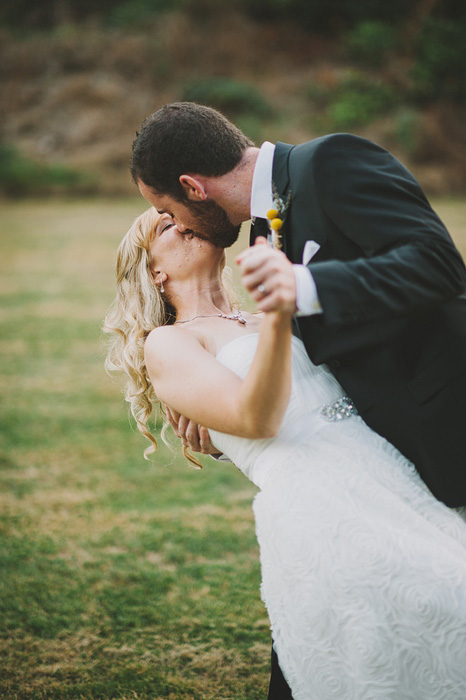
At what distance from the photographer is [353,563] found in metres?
1.86

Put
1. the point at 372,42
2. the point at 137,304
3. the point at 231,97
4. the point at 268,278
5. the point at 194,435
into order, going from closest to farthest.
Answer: the point at 268,278
the point at 194,435
the point at 137,304
the point at 231,97
the point at 372,42

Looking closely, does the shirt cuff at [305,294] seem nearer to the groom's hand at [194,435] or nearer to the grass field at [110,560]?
the groom's hand at [194,435]

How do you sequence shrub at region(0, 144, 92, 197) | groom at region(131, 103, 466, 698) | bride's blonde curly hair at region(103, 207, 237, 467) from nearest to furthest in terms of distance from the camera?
groom at region(131, 103, 466, 698) → bride's blonde curly hair at region(103, 207, 237, 467) → shrub at region(0, 144, 92, 197)

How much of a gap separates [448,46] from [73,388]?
60.1ft

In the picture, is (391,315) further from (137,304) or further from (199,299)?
(137,304)

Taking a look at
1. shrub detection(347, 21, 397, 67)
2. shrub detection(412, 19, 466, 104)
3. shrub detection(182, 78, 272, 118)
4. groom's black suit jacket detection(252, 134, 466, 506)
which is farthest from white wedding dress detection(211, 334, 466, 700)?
shrub detection(347, 21, 397, 67)

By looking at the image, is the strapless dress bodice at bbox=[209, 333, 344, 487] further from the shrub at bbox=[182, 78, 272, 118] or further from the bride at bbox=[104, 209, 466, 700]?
the shrub at bbox=[182, 78, 272, 118]

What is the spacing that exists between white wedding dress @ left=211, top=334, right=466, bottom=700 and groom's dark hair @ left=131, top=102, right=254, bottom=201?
1.94 feet

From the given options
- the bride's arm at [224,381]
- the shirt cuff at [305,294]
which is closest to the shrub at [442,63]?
the bride's arm at [224,381]

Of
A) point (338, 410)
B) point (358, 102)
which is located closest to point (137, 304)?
point (338, 410)

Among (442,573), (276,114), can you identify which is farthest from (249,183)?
(276,114)

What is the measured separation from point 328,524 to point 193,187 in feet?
3.53

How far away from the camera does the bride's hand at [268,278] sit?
154 cm

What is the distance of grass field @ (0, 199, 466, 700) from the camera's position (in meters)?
3.16
